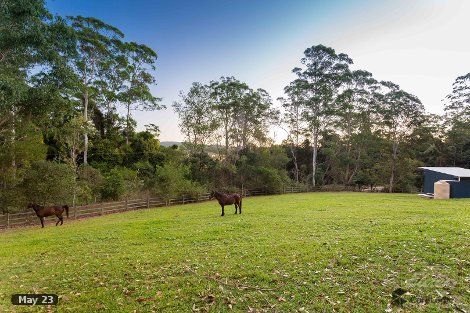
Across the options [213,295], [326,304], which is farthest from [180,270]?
[326,304]

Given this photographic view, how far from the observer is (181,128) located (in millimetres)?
32594

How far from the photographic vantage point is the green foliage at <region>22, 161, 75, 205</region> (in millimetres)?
16328

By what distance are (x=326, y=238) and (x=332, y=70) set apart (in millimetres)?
35657

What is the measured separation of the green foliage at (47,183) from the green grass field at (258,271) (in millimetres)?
8149

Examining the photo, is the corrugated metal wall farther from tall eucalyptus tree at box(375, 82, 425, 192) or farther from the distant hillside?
the distant hillside

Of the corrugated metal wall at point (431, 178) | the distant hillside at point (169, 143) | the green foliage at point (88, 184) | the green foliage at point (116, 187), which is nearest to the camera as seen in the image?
the green foliage at point (88, 184)

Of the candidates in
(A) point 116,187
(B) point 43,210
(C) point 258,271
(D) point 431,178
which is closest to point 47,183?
(B) point 43,210

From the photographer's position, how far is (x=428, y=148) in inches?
1550

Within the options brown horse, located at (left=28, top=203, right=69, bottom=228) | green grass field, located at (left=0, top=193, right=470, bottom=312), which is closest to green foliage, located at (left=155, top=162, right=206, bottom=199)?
brown horse, located at (left=28, top=203, right=69, bottom=228)

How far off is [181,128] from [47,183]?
17.5 meters

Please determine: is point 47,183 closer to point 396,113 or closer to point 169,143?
point 169,143

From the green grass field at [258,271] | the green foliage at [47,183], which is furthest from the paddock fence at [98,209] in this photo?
the green grass field at [258,271]

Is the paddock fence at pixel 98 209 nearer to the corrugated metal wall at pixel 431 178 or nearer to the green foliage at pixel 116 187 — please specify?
the green foliage at pixel 116 187

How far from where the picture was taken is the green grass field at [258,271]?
4.63 m
